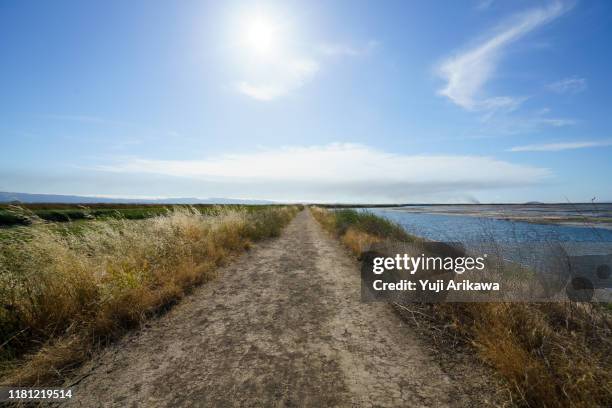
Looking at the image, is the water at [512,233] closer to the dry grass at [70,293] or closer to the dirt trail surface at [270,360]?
the dirt trail surface at [270,360]

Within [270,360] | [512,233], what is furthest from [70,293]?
[512,233]

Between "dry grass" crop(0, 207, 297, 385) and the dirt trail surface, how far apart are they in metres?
0.38

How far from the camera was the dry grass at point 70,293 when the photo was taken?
10.8 feet

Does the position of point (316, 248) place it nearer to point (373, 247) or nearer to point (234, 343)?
point (373, 247)

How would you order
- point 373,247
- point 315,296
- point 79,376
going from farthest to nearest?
point 373,247 < point 315,296 < point 79,376

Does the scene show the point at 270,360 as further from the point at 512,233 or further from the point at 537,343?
the point at 512,233

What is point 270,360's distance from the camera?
11.0 feet

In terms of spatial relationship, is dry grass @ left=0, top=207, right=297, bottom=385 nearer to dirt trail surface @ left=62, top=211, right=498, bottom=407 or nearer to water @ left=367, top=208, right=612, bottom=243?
dirt trail surface @ left=62, top=211, right=498, bottom=407

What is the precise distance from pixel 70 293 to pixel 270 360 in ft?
11.6

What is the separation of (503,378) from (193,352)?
3.81 meters

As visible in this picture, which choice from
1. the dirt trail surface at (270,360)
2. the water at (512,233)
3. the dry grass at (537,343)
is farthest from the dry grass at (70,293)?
the water at (512,233)

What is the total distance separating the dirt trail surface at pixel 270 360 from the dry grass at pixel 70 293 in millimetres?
378

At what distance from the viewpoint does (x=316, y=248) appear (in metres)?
12.4

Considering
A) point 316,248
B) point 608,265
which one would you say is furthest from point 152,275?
point 608,265
